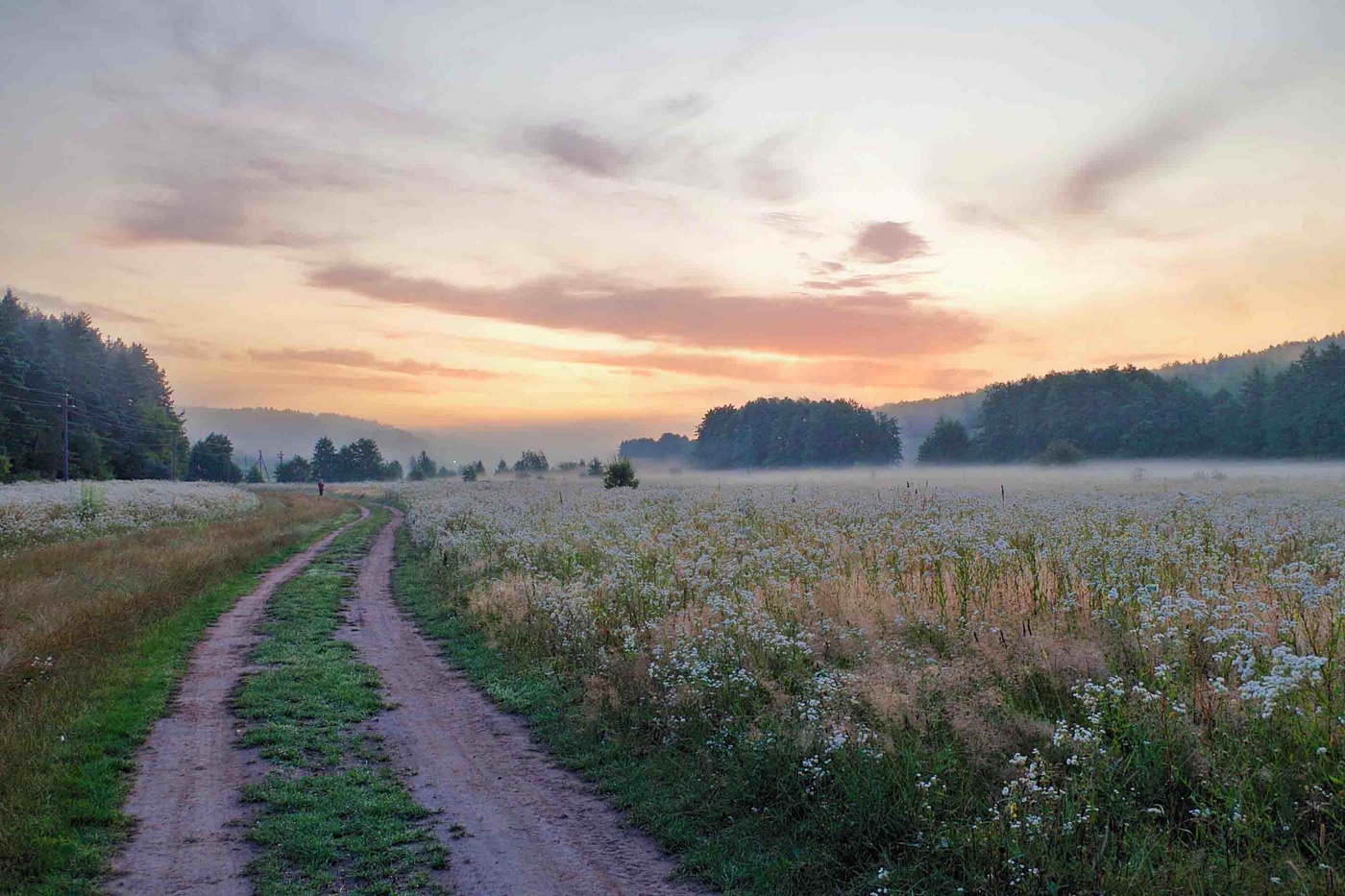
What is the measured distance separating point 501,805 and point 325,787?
1.83 metres

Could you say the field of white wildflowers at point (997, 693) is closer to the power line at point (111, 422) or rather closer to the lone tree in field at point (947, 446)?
the power line at point (111, 422)

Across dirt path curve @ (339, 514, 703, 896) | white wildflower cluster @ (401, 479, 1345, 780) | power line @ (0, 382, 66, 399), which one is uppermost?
power line @ (0, 382, 66, 399)

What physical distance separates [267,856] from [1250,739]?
7759 mm

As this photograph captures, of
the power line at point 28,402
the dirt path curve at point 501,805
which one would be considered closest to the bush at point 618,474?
the dirt path curve at point 501,805

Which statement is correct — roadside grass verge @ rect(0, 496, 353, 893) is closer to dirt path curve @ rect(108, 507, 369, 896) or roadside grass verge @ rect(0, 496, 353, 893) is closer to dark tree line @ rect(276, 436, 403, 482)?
dirt path curve @ rect(108, 507, 369, 896)

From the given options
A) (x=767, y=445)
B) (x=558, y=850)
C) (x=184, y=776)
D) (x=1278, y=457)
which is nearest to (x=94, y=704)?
(x=184, y=776)

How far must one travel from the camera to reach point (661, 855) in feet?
21.0

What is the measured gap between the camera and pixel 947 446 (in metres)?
111

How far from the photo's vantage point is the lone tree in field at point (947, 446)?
109562 mm

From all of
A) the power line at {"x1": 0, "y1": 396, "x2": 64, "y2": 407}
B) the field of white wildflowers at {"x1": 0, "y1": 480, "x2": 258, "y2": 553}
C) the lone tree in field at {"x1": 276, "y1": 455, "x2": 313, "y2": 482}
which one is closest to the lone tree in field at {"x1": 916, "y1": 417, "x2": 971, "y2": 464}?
the field of white wildflowers at {"x1": 0, "y1": 480, "x2": 258, "y2": 553}

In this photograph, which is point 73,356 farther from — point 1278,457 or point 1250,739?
point 1278,457

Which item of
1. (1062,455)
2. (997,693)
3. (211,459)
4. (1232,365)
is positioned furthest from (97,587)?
(1232,365)

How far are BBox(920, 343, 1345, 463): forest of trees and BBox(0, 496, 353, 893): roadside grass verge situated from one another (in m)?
82.3

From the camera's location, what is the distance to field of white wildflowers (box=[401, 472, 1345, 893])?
533cm
